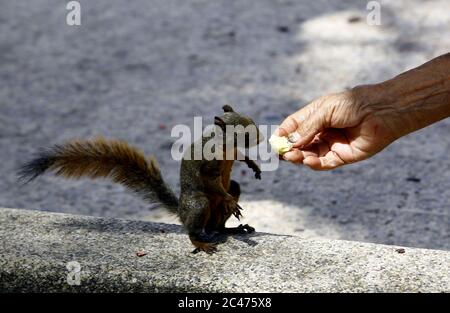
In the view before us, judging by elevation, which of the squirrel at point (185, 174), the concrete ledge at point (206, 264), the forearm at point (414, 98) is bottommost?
the concrete ledge at point (206, 264)

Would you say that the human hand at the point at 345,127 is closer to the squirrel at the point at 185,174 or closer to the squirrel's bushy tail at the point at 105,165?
the squirrel at the point at 185,174

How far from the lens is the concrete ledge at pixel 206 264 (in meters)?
2.01

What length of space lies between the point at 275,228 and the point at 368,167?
708 millimetres

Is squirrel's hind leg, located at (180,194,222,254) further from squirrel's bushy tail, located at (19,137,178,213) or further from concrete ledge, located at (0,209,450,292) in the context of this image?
squirrel's bushy tail, located at (19,137,178,213)

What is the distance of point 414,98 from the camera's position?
234cm

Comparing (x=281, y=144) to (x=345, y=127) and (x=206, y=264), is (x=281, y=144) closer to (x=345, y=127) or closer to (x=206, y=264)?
(x=345, y=127)

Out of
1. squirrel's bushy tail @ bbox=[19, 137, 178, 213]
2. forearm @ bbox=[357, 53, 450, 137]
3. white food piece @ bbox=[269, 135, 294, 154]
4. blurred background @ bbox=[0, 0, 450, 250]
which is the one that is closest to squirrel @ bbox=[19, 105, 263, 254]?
squirrel's bushy tail @ bbox=[19, 137, 178, 213]

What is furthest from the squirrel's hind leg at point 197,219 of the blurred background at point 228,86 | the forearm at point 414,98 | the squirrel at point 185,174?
the blurred background at point 228,86

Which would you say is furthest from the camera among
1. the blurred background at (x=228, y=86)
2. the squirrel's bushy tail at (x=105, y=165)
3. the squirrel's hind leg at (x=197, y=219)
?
the blurred background at (x=228, y=86)

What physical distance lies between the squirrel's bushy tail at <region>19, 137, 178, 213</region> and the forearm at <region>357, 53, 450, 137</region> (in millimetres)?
701

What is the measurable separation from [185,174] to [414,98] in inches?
28.3

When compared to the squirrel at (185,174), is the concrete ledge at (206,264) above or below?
below

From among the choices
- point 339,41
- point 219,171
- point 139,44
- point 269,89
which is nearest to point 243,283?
point 219,171

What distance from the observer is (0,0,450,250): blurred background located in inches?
135
